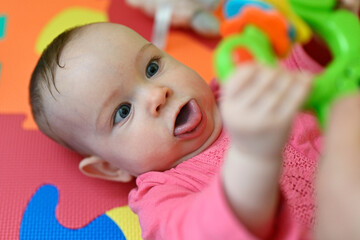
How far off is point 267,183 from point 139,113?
1.38 ft

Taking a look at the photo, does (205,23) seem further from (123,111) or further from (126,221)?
(126,221)

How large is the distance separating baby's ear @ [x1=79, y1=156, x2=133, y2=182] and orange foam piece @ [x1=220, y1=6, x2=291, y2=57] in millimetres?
556

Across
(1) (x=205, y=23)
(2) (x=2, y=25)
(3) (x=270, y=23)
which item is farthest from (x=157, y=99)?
(2) (x=2, y=25)

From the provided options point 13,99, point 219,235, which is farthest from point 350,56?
point 13,99

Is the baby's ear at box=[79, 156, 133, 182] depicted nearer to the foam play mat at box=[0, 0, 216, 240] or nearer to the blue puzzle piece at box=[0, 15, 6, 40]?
the foam play mat at box=[0, 0, 216, 240]

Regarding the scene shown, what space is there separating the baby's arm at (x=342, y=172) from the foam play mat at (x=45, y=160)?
569 mm

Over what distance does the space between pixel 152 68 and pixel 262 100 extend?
51 cm

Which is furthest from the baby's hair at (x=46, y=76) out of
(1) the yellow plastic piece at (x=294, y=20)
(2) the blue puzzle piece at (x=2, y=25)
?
(1) the yellow plastic piece at (x=294, y=20)

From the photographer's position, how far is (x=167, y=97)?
2.89 ft

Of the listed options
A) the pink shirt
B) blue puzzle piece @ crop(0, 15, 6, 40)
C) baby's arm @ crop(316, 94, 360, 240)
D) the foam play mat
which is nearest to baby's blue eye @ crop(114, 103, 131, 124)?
the pink shirt

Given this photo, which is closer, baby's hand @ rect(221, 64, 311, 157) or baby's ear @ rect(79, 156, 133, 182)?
baby's hand @ rect(221, 64, 311, 157)

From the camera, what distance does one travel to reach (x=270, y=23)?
1.76ft

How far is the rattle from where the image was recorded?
0.52m

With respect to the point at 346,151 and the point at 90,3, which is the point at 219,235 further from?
the point at 90,3
